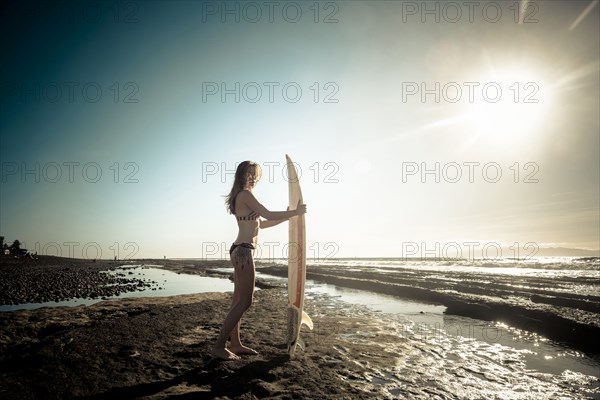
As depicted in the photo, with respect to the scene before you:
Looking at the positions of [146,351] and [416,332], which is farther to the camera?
[416,332]

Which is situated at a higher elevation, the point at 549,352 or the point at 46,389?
the point at 46,389

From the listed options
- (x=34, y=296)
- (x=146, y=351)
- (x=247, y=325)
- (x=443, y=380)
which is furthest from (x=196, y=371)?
(x=34, y=296)

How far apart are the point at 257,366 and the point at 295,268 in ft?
5.33

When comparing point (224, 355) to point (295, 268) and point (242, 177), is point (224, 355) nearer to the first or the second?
point (295, 268)

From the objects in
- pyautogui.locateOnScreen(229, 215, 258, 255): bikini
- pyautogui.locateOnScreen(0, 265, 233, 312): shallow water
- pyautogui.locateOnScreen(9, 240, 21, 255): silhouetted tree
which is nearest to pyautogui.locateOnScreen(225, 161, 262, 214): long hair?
pyautogui.locateOnScreen(229, 215, 258, 255): bikini

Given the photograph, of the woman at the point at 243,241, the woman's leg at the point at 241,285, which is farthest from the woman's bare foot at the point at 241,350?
the woman's leg at the point at 241,285

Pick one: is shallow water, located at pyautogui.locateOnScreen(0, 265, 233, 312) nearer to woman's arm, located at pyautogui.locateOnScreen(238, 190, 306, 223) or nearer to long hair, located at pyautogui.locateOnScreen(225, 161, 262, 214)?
long hair, located at pyautogui.locateOnScreen(225, 161, 262, 214)

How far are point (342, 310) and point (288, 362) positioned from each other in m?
6.38

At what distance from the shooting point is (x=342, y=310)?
1052 centimetres

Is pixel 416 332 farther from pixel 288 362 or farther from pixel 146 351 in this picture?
pixel 146 351

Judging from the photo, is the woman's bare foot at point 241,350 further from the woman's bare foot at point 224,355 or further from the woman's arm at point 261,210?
the woman's arm at point 261,210

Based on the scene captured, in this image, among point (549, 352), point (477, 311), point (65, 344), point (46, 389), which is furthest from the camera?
point (477, 311)

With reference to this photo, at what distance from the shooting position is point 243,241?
14.4ft

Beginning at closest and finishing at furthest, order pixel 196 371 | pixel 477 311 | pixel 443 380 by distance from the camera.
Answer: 1. pixel 196 371
2. pixel 443 380
3. pixel 477 311
